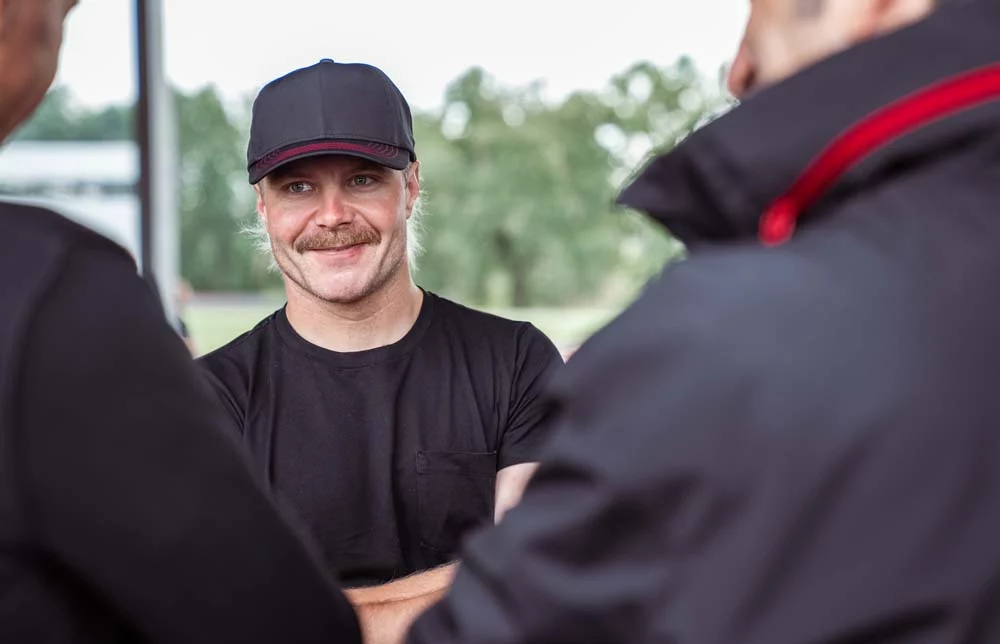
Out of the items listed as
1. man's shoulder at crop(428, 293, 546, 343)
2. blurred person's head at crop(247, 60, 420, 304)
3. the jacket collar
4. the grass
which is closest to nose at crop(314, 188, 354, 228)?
blurred person's head at crop(247, 60, 420, 304)

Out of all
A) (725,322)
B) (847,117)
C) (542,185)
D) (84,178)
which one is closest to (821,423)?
(725,322)

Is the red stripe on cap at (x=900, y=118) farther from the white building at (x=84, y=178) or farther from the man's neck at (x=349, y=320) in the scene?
the white building at (x=84, y=178)

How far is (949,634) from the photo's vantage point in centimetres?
60

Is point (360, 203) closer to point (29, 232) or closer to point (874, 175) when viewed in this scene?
point (29, 232)

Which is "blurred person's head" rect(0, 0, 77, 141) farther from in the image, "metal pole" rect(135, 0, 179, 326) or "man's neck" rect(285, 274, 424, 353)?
"metal pole" rect(135, 0, 179, 326)

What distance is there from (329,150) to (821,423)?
1.52m

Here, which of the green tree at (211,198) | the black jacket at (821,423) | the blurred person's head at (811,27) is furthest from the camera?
the green tree at (211,198)

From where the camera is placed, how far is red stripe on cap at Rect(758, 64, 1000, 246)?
0.63 meters

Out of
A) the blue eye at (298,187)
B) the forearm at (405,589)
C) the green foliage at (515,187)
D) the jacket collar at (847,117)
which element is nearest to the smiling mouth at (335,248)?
the blue eye at (298,187)

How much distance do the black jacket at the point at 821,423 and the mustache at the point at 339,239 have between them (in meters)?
1.42

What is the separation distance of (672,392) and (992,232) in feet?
0.72

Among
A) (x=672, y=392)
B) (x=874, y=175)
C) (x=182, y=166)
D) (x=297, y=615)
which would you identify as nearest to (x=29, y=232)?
(x=297, y=615)

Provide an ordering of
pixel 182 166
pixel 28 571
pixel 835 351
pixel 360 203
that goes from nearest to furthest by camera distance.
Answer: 1. pixel 835 351
2. pixel 28 571
3. pixel 360 203
4. pixel 182 166

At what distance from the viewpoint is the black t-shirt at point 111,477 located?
26.6 inches
